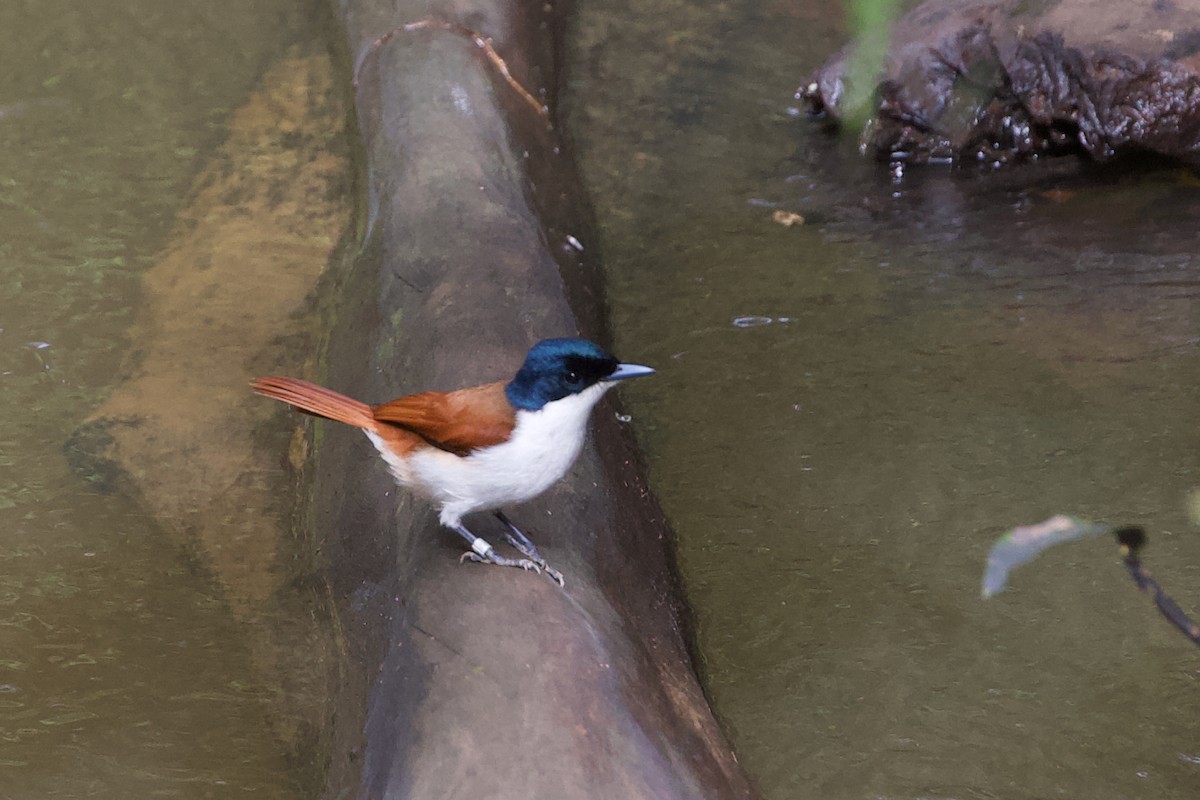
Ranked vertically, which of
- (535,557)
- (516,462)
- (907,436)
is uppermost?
(516,462)

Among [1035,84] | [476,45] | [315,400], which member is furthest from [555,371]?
[1035,84]

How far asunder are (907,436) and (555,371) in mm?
1900

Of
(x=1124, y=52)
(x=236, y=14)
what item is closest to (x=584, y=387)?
(x=1124, y=52)

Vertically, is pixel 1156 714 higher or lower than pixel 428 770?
lower

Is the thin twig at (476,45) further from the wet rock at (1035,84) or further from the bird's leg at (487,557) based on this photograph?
the bird's leg at (487,557)

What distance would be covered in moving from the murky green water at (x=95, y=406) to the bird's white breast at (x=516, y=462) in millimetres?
1054

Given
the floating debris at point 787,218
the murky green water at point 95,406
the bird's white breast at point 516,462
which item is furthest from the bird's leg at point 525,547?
the floating debris at point 787,218

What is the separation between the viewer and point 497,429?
2.77 m

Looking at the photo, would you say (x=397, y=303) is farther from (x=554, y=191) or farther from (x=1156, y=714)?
(x=1156, y=714)

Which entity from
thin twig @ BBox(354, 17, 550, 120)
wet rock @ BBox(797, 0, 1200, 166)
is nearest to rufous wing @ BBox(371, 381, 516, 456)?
thin twig @ BBox(354, 17, 550, 120)

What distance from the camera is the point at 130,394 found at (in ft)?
15.2

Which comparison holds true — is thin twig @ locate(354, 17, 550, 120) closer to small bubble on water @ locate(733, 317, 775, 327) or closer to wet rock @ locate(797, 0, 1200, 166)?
wet rock @ locate(797, 0, 1200, 166)

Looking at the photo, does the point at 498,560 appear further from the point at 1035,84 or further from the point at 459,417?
the point at 1035,84

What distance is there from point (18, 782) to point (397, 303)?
1862 millimetres
